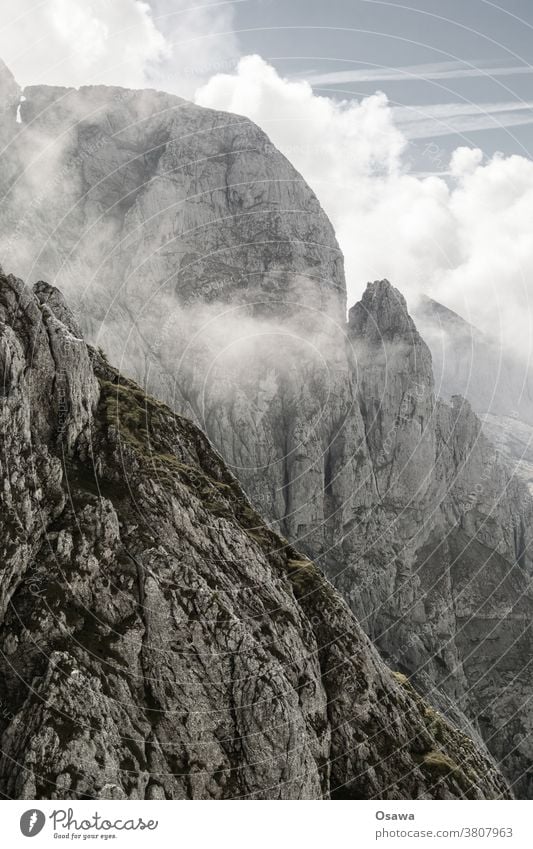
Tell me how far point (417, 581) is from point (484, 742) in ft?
139

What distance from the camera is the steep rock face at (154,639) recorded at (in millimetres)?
45062

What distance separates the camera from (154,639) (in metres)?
51.7

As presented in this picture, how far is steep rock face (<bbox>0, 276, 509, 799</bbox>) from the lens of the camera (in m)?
45.1

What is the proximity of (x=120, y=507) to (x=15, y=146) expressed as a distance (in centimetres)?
17635

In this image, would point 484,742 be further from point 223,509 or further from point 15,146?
point 15,146

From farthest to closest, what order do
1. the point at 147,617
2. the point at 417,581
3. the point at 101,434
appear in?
the point at 417,581 < the point at 101,434 < the point at 147,617

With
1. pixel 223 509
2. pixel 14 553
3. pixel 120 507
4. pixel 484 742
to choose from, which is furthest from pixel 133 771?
pixel 484 742

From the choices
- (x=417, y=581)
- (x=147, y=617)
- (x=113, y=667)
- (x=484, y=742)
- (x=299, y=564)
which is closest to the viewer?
(x=113, y=667)

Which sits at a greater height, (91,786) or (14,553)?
(14,553)

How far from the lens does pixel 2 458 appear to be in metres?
51.0

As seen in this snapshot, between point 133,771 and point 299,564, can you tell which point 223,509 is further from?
point 133,771

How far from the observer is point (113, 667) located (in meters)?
48.5
